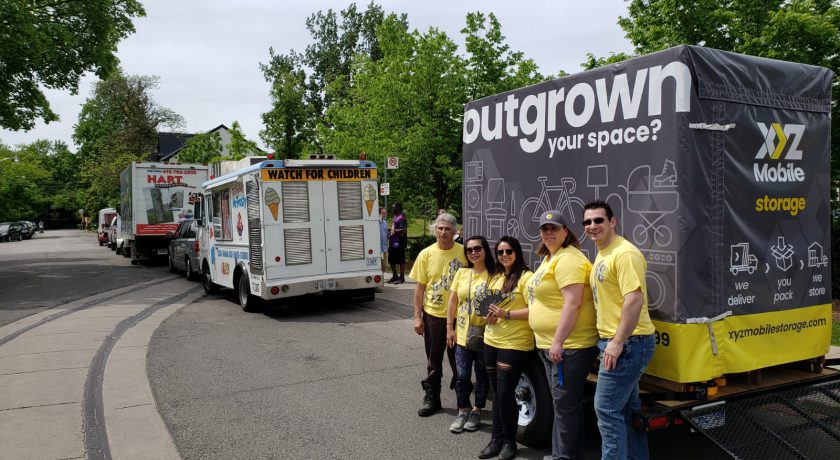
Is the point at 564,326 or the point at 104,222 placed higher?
the point at 104,222

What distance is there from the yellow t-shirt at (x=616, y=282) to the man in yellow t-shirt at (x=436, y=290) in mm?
1847

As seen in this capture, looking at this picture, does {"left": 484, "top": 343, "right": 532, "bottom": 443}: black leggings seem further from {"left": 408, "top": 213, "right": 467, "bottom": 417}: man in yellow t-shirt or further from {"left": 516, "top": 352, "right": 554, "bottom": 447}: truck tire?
{"left": 408, "top": 213, "right": 467, "bottom": 417}: man in yellow t-shirt

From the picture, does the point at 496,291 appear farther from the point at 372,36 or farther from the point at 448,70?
the point at 372,36

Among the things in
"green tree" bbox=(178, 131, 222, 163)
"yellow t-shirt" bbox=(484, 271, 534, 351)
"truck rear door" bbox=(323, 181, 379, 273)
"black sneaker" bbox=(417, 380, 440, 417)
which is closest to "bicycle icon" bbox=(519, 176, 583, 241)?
"yellow t-shirt" bbox=(484, 271, 534, 351)

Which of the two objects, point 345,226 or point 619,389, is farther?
point 345,226

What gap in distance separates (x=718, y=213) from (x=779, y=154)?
754 millimetres

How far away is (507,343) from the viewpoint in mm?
4508

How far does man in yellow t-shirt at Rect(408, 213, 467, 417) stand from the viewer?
18.1 ft

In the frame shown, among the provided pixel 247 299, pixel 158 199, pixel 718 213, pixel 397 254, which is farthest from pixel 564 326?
pixel 158 199

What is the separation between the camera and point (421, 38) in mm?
20344

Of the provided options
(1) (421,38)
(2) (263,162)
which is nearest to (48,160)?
(1) (421,38)

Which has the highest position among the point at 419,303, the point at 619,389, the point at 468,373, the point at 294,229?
the point at 294,229

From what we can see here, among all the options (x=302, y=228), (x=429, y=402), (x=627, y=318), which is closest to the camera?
(x=627, y=318)

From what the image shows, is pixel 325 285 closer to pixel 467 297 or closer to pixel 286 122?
pixel 467 297
